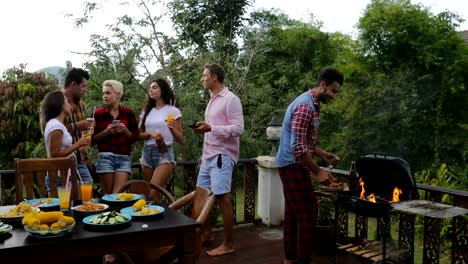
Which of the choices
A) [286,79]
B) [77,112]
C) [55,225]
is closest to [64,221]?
[55,225]

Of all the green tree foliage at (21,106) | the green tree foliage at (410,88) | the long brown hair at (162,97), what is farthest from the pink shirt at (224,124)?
the green tree foliage at (410,88)

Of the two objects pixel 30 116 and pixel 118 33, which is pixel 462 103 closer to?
pixel 118 33

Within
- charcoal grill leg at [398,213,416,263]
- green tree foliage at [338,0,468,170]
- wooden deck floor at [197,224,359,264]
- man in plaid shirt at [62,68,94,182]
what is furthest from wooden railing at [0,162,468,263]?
green tree foliage at [338,0,468,170]

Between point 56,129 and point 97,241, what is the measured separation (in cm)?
118

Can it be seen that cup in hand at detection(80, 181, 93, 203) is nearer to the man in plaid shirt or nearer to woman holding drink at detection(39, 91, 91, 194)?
woman holding drink at detection(39, 91, 91, 194)

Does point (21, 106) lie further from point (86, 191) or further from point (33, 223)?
point (33, 223)

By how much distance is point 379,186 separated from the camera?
3088mm

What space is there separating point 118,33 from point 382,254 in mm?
5520

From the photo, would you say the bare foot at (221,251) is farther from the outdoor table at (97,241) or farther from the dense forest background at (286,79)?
the dense forest background at (286,79)

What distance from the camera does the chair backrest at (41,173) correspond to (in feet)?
8.30

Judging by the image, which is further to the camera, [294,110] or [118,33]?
[118,33]

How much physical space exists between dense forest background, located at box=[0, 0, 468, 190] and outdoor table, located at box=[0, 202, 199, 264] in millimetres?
4876

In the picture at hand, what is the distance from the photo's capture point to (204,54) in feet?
25.2

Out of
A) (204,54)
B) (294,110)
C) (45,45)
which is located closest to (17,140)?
(45,45)
